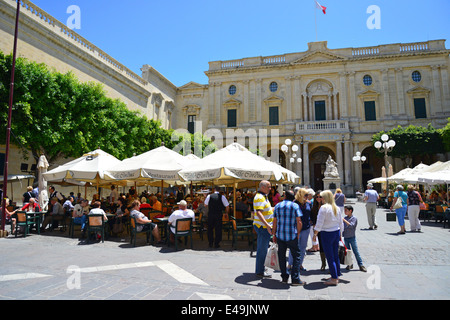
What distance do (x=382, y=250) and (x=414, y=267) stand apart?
1713 millimetres

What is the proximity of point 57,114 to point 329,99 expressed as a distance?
29.4 m

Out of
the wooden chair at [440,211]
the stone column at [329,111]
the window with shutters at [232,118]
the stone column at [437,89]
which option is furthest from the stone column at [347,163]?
the wooden chair at [440,211]

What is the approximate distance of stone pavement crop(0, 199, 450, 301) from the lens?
4031 millimetres

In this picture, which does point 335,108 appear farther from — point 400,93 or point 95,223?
point 95,223

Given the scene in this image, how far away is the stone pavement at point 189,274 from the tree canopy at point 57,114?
9.15 metres

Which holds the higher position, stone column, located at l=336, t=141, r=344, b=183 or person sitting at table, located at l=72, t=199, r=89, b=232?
stone column, located at l=336, t=141, r=344, b=183

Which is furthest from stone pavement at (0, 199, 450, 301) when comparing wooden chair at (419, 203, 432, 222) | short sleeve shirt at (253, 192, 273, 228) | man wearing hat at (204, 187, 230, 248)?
wooden chair at (419, 203, 432, 222)

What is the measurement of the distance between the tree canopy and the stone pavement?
9146 millimetres

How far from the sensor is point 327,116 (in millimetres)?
34312

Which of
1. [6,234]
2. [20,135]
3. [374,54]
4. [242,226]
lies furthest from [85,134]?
[374,54]

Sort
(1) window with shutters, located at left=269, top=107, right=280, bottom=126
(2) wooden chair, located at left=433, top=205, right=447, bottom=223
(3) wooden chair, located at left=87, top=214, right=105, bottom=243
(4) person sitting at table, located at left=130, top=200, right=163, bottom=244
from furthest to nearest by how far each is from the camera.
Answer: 1. (1) window with shutters, located at left=269, top=107, right=280, bottom=126
2. (2) wooden chair, located at left=433, top=205, right=447, bottom=223
3. (3) wooden chair, located at left=87, top=214, right=105, bottom=243
4. (4) person sitting at table, located at left=130, top=200, right=163, bottom=244

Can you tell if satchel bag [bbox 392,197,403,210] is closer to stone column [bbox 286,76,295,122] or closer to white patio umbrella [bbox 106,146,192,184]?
white patio umbrella [bbox 106,146,192,184]

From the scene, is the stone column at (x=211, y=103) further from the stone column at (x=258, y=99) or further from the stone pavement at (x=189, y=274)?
the stone pavement at (x=189, y=274)
